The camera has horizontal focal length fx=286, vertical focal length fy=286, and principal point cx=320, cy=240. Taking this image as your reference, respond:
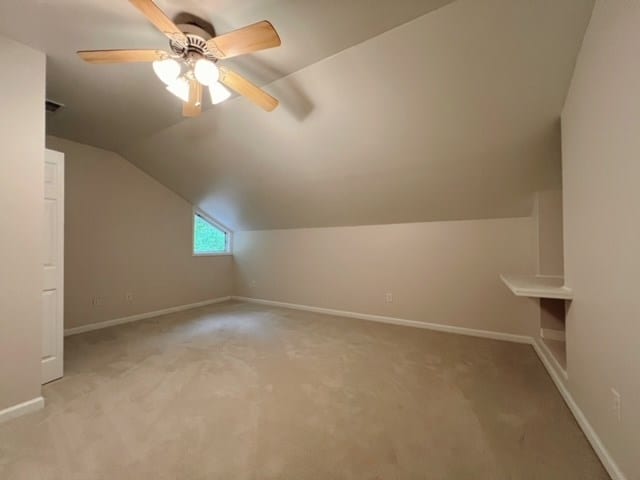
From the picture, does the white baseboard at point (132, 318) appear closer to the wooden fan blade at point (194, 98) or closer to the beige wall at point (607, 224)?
the wooden fan blade at point (194, 98)

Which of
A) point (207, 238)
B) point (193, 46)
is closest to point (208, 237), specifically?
point (207, 238)

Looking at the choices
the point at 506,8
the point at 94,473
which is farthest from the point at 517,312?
the point at 94,473

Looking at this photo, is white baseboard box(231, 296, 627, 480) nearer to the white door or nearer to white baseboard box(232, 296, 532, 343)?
white baseboard box(232, 296, 532, 343)

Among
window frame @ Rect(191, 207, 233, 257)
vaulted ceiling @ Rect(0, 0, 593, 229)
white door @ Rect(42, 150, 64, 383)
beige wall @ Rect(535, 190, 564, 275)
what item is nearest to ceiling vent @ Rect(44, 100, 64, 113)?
vaulted ceiling @ Rect(0, 0, 593, 229)

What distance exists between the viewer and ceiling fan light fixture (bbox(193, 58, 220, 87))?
1580 mm

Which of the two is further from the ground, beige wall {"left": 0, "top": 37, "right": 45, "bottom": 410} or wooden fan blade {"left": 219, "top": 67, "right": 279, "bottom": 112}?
wooden fan blade {"left": 219, "top": 67, "right": 279, "bottom": 112}

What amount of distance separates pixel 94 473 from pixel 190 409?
2.01 ft

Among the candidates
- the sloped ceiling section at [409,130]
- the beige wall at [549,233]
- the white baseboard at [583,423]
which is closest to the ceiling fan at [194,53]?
the sloped ceiling section at [409,130]

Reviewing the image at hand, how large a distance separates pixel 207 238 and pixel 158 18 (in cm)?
451

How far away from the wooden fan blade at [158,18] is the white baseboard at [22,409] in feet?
8.45

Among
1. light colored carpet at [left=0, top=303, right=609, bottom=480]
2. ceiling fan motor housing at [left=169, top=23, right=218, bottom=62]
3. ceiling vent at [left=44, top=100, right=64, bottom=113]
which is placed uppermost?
ceiling vent at [left=44, top=100, right=64, bottom=113]

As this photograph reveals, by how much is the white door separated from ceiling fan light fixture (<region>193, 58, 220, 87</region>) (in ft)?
5.64

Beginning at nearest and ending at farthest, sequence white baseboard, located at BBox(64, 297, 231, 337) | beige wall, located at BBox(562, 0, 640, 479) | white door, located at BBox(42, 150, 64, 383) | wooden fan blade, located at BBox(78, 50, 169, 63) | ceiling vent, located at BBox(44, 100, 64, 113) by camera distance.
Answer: beige wall, located at BBox(562, 0, 640, 479) → wooden fan blade, located at BBox(78, 50, 169, 63) → white door, located at BBox(42, 150, 64, 383) → ceiling vent, located at BBox(44, 100, 64, 113) → white baseboard, located at BBox(64, 297, 231, 337)

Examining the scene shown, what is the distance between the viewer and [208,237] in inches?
219
